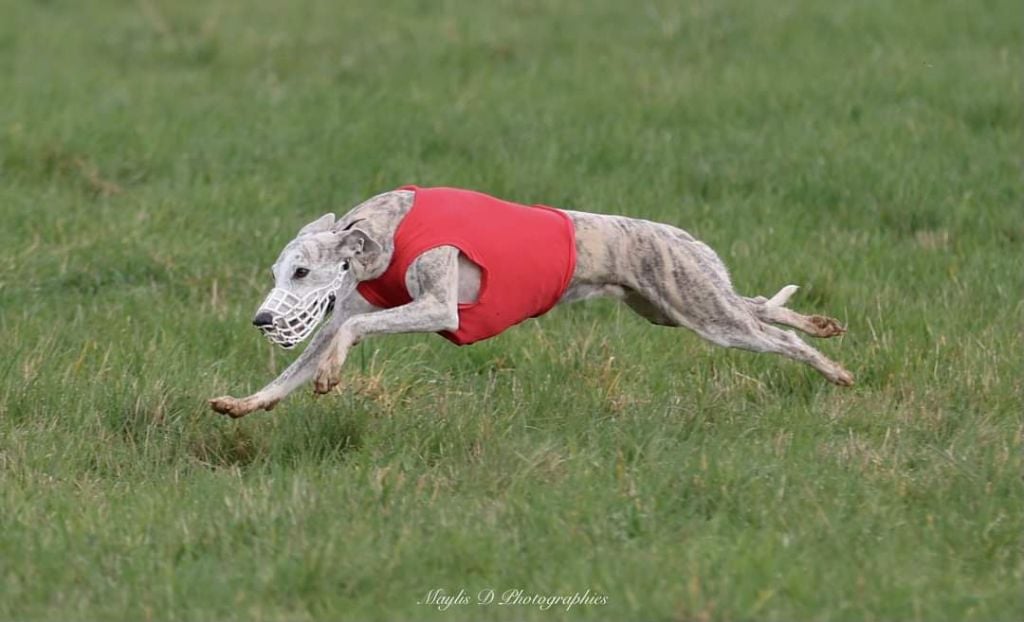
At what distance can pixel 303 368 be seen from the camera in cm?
575

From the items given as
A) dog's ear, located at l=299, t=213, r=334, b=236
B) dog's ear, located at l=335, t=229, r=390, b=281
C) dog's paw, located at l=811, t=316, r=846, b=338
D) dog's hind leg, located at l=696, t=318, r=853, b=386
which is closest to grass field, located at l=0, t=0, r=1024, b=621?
dog's hind leg, located at l=696, t=318, r=853, b=386

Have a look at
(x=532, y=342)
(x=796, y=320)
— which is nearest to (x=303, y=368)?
(x=532, y=342)

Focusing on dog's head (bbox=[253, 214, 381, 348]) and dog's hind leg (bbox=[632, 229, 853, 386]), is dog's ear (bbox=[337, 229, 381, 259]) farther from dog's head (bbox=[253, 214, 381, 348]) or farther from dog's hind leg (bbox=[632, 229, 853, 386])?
dog's hind leg (bbox=[632, 229, 853, 386])

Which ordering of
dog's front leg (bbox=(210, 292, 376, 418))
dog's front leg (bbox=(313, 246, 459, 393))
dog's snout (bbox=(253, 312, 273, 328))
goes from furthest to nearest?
dog's front leg (bbox=(210, 292, 376, 418)) → dog's front leg (bbox=(313, 246, 459, 393)) → dog's snout (bbox=(253, 312, 273, 328))

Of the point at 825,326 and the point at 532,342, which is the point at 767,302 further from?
the point at 532,342

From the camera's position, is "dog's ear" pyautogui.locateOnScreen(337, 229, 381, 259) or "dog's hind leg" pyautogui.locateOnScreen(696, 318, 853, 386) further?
"dog's hind leg" pyautogui.locateOnScreen(696, 318, 853, 386)

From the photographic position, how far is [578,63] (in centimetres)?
1128

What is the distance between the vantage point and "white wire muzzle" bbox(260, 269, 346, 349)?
516cm

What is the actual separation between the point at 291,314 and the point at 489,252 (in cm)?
76

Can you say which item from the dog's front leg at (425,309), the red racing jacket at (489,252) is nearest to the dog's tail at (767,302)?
the red racing jacket at (489,252)

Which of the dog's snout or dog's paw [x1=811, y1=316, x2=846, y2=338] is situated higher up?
the dog's snout

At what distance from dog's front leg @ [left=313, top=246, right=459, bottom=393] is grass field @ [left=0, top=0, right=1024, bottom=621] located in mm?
470

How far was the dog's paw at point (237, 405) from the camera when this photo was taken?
5512mm

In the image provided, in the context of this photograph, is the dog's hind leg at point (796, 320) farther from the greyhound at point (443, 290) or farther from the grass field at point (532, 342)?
the grass field at point (532, 342)
